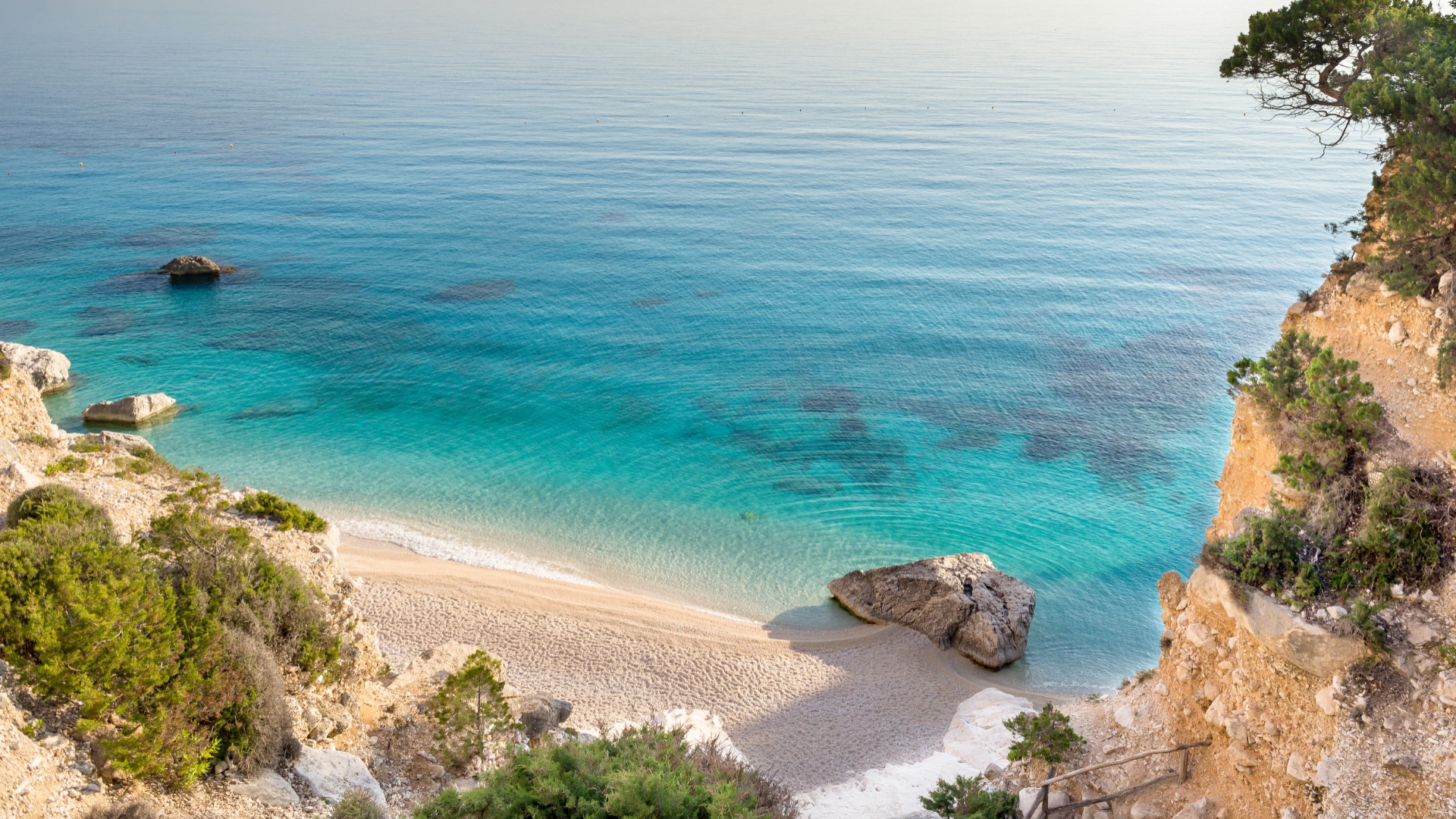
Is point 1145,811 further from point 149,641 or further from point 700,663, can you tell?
point 149,641

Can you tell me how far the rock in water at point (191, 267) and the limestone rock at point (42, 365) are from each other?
646 inches

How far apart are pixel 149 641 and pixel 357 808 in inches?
163

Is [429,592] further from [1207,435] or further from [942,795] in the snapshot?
[1207,435]

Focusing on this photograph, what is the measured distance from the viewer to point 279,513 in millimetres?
22000

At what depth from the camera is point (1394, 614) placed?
12.4 metres

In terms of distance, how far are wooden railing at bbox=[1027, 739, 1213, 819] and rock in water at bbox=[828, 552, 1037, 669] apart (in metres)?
10.4

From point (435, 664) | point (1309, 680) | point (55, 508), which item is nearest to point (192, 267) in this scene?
point (55, 508)

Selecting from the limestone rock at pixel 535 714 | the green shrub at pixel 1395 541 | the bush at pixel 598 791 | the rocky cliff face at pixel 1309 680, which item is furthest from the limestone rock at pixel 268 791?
the green shrub at pixel 1395 541

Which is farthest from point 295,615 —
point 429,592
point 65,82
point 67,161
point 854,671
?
point 65,82

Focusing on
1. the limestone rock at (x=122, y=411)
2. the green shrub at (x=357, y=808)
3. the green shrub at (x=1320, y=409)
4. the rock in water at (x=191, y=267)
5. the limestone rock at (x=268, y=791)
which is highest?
the green shrub at (x=1320, y=409)

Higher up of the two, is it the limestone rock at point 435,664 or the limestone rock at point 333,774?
the limestone rock at point 333,774

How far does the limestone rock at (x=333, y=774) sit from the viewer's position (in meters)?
14.4

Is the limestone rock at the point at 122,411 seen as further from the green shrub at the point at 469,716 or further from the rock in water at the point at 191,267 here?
the green shrub at the point at 469,716

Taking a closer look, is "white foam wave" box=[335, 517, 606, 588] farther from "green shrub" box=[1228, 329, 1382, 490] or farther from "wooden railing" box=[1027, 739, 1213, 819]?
"green shrub" box=[1228, 329, 1382, 490]
